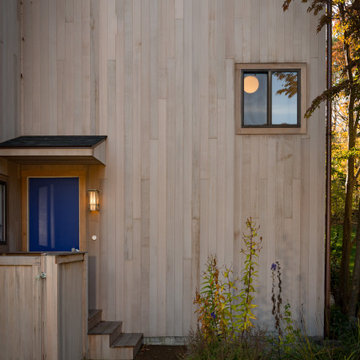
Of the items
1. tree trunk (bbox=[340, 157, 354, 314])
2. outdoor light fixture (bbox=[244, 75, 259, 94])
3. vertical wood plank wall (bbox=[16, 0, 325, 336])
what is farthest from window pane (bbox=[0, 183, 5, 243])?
tree trunk (bbox=[340, 157, 354, 314])

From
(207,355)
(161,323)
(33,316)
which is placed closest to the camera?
(207,355)

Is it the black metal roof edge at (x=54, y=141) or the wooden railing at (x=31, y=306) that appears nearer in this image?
the wooden railing at (x=31, y=306)

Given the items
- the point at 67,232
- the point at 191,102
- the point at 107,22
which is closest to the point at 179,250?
the point at 67,232

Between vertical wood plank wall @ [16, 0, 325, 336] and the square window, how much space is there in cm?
11

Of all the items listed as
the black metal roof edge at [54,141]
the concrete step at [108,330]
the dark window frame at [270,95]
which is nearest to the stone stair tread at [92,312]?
the concrete step at [108,330]

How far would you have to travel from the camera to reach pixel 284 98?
19.8ft

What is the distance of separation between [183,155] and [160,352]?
265 centimetres

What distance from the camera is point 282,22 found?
19.6 feet

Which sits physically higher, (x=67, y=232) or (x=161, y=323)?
(x=67, y=232)

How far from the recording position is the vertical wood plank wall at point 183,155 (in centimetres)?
595

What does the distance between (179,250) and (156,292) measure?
2.18 feet

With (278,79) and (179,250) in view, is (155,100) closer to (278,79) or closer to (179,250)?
(278,79)

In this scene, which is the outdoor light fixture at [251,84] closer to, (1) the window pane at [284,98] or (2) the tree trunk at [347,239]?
(1) the window pane at [284,98]

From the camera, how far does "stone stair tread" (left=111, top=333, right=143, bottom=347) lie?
5.34 meters
